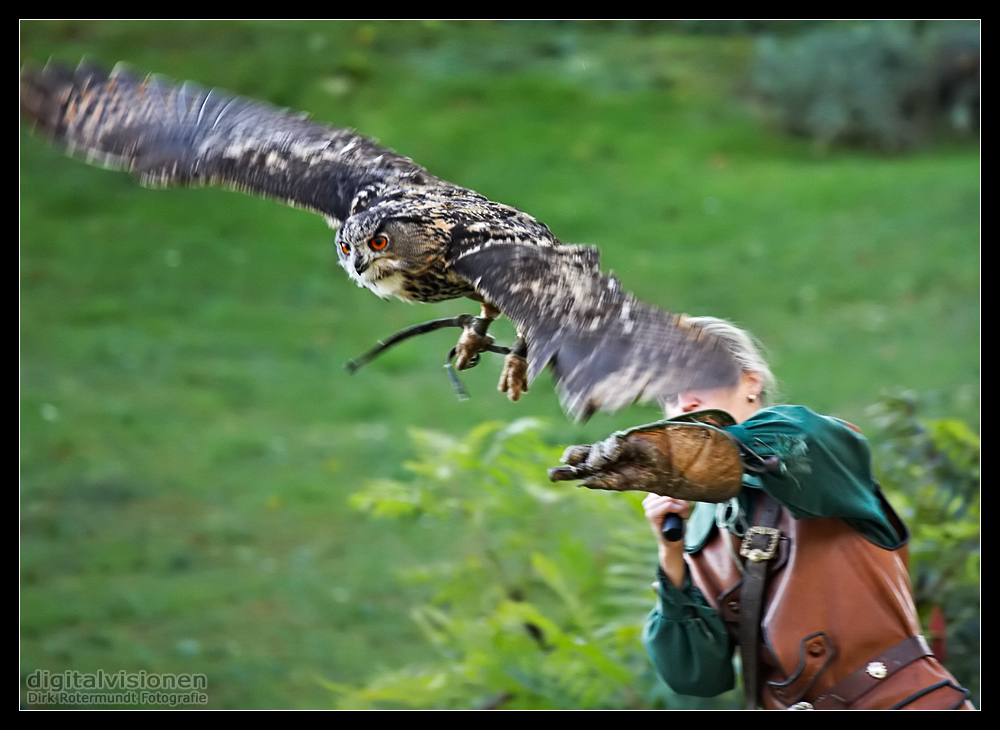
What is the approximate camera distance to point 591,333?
3.91 ft

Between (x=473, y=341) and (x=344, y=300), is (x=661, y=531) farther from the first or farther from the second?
(x=344, y=300)

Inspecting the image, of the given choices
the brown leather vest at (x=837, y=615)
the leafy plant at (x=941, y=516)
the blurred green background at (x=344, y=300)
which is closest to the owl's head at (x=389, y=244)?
the brown leather vest at (x=837, y=615)

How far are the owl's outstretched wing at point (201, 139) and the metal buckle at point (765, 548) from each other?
2.30ft

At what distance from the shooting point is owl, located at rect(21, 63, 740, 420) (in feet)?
3.76

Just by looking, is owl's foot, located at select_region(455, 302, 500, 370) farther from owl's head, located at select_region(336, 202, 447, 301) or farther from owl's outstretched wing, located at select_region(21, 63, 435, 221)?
owl's outstretched wing, located at select_region(21, 63, 435, 221)

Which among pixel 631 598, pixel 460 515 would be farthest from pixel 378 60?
pixel 631 598

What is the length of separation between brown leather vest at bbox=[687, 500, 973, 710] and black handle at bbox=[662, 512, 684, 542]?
0.45ft

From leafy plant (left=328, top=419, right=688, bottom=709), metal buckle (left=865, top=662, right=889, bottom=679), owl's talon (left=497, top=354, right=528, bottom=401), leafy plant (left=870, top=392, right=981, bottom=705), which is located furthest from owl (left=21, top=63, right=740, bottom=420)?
leafy plant (left=870, top=392, right=981, bottom=705)

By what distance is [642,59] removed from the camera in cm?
463

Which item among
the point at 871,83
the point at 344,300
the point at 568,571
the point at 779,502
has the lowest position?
the point at 568,571

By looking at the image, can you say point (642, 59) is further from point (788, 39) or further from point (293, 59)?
point (293, 59)

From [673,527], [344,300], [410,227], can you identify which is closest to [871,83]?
[344,300]

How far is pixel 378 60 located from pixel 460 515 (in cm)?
234

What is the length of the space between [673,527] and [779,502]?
0.21 metres
